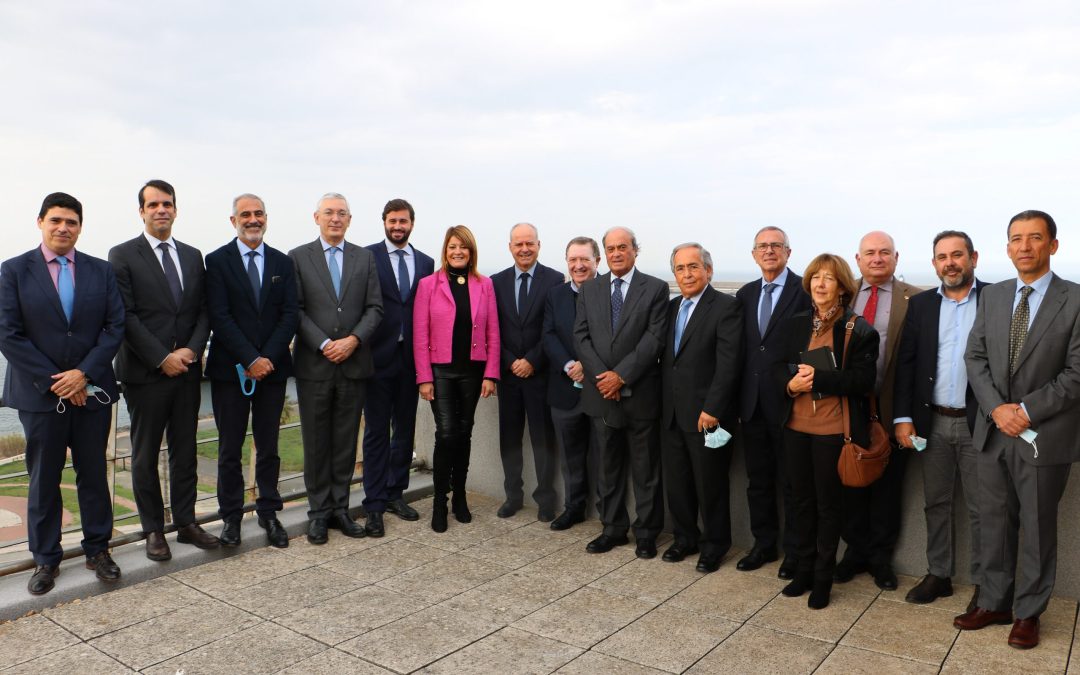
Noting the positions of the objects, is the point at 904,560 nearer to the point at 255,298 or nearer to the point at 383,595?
the point at 383,595

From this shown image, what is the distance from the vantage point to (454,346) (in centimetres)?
477

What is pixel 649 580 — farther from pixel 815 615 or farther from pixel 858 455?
pixel 858 455

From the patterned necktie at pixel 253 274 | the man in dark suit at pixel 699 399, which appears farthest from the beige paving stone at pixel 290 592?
the man in dark suit at pixel 699 399

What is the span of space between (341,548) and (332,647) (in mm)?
1362

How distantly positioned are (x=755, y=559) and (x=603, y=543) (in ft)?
2.86

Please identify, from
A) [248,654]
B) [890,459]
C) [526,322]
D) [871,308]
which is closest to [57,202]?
[248,654]

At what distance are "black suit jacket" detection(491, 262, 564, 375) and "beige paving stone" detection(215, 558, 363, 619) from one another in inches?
66.7

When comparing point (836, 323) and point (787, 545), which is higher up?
point (836, 323)

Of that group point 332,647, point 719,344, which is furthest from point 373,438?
point 719,344

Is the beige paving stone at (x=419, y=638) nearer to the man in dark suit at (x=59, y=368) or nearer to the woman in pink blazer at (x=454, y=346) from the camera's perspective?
the woman in pink blazer at (x=454, y=346)

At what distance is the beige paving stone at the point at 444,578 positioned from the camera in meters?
3.87

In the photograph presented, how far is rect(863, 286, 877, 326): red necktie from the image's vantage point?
12.9 ft

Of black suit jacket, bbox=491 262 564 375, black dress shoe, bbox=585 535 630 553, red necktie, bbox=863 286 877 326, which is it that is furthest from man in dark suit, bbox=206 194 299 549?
red necktie, bbox=863 286 877 326

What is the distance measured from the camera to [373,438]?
497cm
